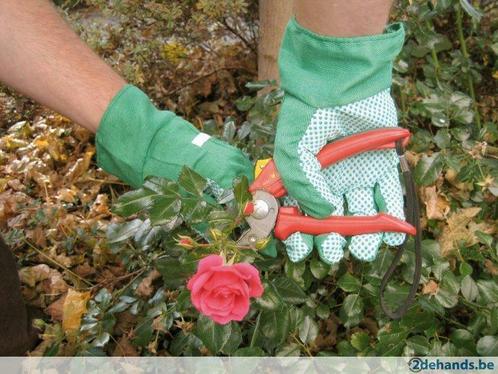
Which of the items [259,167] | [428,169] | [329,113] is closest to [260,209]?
[259,167]

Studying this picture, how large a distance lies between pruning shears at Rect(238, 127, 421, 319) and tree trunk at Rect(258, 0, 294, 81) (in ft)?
3.17

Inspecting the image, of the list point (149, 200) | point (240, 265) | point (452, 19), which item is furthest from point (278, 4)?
point (240, 265)

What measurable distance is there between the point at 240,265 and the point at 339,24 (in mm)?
496

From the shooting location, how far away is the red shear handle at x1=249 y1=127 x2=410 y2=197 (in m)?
1.20

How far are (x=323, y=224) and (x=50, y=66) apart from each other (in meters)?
0.71

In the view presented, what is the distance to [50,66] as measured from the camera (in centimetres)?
131

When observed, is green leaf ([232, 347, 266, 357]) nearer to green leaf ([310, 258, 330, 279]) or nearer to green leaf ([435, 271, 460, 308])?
green leaf ([310, 258, 330, 279])

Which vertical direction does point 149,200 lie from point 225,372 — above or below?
above

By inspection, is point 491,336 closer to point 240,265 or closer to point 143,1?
point 240,265

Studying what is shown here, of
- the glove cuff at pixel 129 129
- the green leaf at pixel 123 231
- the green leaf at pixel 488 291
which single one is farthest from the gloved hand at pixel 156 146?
the green leaf at pixel 488 291

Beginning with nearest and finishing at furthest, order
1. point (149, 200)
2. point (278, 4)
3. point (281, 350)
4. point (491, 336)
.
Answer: point (149, 200), point (491, 336), point (281, 350), point (278, 4)

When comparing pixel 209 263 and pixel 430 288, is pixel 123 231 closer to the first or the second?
A: pixel 209 263

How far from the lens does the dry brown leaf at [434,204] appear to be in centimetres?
163

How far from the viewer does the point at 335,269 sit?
5.03 feet
